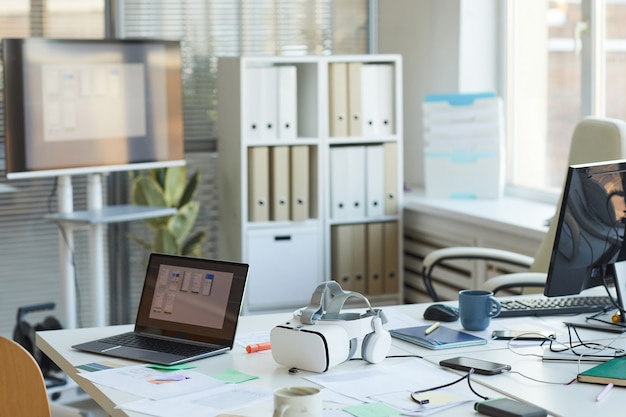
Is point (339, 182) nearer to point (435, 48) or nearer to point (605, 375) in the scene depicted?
point (435, 48)

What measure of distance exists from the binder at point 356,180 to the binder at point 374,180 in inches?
0.9

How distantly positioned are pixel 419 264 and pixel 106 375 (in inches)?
113

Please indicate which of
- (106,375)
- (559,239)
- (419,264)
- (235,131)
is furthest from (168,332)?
(419,264)

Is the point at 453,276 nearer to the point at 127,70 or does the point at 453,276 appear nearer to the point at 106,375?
the point at 127,70

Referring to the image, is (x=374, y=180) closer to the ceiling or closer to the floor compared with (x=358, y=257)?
closer to the ceiling

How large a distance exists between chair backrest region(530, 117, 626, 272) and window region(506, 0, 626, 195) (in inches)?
40.2

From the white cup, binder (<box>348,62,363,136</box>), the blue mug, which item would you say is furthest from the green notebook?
binder (<box>348,62,363,136</box>)

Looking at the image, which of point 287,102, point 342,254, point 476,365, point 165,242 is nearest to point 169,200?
point 165,242

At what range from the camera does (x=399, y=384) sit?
1.96 metres

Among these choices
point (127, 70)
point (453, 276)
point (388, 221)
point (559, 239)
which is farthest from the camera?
point (388, 221)

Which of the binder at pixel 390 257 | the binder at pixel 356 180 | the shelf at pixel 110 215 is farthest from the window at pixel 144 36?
the binder at pixel 390 257

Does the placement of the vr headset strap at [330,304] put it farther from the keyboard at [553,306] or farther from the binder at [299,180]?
the binder at [299,180]

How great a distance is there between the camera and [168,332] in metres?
2.29

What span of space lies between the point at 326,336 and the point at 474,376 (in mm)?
324
